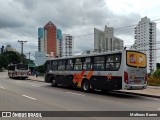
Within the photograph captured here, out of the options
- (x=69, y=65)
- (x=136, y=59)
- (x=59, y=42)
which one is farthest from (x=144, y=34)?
(x=59, y=42)

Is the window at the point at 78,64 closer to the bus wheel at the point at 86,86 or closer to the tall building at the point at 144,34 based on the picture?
the bus wheel at the point at 86,86

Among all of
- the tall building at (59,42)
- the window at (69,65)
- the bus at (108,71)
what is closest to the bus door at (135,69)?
the bus at (108,71)

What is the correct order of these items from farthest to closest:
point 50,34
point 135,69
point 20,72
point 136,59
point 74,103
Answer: point 50,34
point 20,72
point 136,59
point 135,69
point 74,103

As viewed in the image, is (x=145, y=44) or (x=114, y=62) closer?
(x=114, y=62)

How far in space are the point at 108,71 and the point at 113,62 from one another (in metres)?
0.74

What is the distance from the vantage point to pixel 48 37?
71000 millimetres

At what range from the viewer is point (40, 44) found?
77.1 m

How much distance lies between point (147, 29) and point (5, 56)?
125m

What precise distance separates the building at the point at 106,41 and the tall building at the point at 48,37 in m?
25.2

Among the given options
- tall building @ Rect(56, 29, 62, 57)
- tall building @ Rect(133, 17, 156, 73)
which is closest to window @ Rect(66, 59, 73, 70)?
tall building @ Rect(133, 17, 156, 73)

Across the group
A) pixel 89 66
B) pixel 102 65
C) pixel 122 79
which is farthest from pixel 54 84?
pixel 122 79

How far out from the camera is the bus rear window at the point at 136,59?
1952cm

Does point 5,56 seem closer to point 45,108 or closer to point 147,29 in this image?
point 147,29

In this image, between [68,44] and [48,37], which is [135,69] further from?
[48,37]
